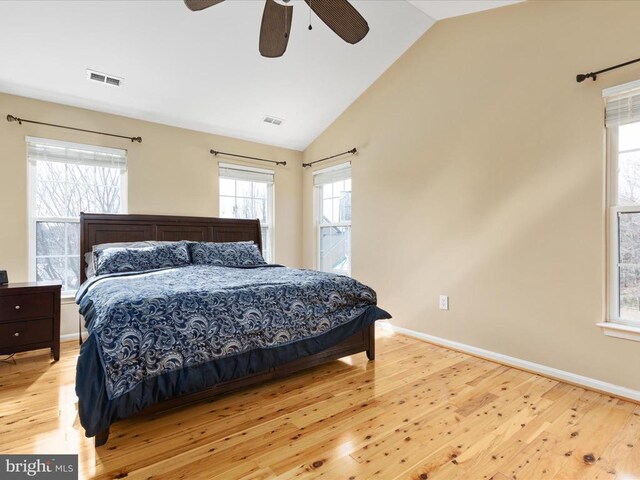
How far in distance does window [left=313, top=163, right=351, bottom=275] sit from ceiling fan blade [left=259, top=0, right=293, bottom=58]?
2242mm

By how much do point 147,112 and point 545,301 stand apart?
4172 millimetres

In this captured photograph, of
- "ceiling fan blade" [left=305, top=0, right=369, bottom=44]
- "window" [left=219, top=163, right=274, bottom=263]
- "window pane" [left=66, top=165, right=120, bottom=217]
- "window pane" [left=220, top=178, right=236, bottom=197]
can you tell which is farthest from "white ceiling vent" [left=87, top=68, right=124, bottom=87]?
"ceiling fan blade" [left=305, top=0, right=369, bottom=44]

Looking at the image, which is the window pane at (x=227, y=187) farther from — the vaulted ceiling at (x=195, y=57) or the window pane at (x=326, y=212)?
the window pane at (x=326, y=212)

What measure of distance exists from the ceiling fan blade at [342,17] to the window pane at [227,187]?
9.03ft

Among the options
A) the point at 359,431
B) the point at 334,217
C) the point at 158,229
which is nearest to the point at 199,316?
the point at 359,431

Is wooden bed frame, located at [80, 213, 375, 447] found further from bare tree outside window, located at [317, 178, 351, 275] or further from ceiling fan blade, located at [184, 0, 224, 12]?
ceiling fan blade, located at [184, 0, 224, 12]

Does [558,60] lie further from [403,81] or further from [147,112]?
[147,112]

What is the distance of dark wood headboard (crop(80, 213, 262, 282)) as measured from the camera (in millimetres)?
3453

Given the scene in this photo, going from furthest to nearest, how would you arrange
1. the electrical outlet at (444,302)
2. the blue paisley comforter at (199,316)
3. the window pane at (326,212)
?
the window pane at (326,212), the electrical outlet at (444,302), the blue paisley comforter at (199,316)

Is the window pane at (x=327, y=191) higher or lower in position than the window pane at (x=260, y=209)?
higher

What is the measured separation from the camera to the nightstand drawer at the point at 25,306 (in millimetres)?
2678

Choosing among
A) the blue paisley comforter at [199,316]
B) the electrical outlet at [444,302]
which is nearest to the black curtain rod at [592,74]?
the electrical outlet at [444,302]

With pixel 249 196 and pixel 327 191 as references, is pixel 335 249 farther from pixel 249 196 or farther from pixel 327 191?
pixel 249 196

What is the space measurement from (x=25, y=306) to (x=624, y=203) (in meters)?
4.48
